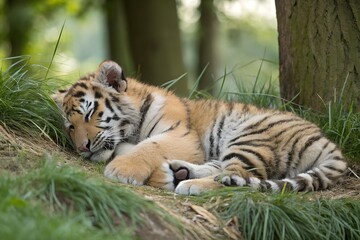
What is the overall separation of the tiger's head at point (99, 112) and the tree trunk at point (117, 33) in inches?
326

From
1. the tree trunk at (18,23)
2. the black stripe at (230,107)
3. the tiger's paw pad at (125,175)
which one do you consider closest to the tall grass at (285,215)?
the tiger's paw pad at (125,175)

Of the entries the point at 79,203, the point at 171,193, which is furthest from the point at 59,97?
the point at 79,203

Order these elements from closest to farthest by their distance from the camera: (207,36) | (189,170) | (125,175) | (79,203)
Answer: (79,203), (125,175), (189,170), (207,36)

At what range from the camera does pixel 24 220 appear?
3.77m

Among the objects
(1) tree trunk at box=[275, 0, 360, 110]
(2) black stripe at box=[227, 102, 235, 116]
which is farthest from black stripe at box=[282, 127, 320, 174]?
(1) tree trunk at box=[275, 0, 360, 110]

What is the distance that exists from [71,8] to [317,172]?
41.3ft

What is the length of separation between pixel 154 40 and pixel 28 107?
21.2ft

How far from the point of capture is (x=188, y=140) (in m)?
6.30

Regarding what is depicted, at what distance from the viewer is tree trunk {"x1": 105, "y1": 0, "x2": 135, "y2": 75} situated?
1504 centimetres

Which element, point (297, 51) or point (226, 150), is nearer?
point (226, 150)

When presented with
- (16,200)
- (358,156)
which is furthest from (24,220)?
(358,156)

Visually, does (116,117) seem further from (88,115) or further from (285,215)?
(285,215)

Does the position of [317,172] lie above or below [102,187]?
below

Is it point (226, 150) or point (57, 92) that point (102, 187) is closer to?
point (226, 150)
